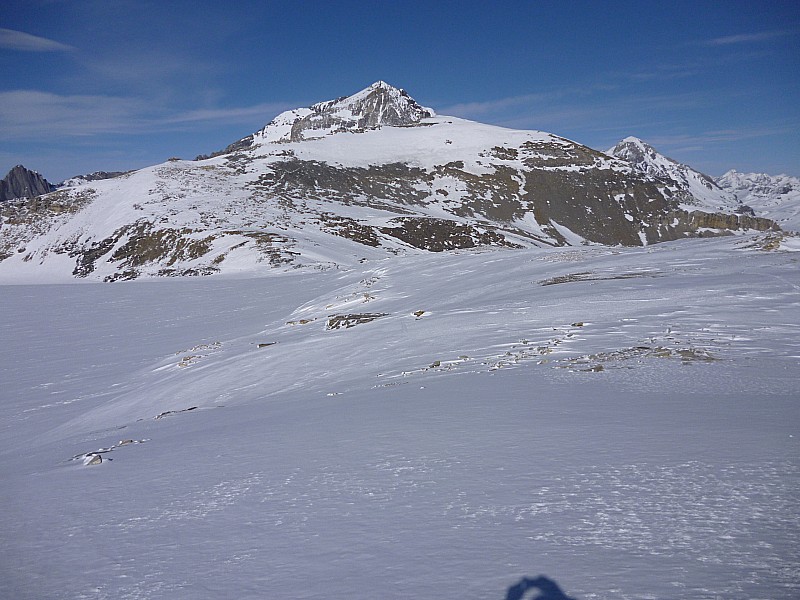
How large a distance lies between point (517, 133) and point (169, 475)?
10316 centimetres

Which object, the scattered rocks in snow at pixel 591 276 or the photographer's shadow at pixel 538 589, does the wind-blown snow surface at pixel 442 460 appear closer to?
the photographer's shadow at pixel 538 589

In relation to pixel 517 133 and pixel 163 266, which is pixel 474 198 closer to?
pixel 517 133

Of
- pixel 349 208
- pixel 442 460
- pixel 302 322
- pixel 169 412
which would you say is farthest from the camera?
pixel 349 208

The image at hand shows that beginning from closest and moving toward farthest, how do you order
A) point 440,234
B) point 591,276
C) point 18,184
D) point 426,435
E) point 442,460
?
point 442,460
point 426,435
point 591,276
point 440,234
point 18,184

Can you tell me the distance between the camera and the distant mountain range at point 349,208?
137 feet

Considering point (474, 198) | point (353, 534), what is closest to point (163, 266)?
point (353, 534)

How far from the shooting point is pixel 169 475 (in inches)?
195

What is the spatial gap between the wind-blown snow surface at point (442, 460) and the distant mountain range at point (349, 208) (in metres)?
23.2

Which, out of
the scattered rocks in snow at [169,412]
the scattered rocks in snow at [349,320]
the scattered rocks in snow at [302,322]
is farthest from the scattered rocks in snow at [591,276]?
the scattered rocks in snow at [169,412]

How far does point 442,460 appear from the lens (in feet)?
14.5

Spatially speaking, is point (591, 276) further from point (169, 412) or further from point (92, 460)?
point (92, 460)

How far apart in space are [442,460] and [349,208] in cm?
5551

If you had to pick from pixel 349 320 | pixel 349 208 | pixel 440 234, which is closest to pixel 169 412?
pixel 349 320

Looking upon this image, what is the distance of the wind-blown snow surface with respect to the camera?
290cm
